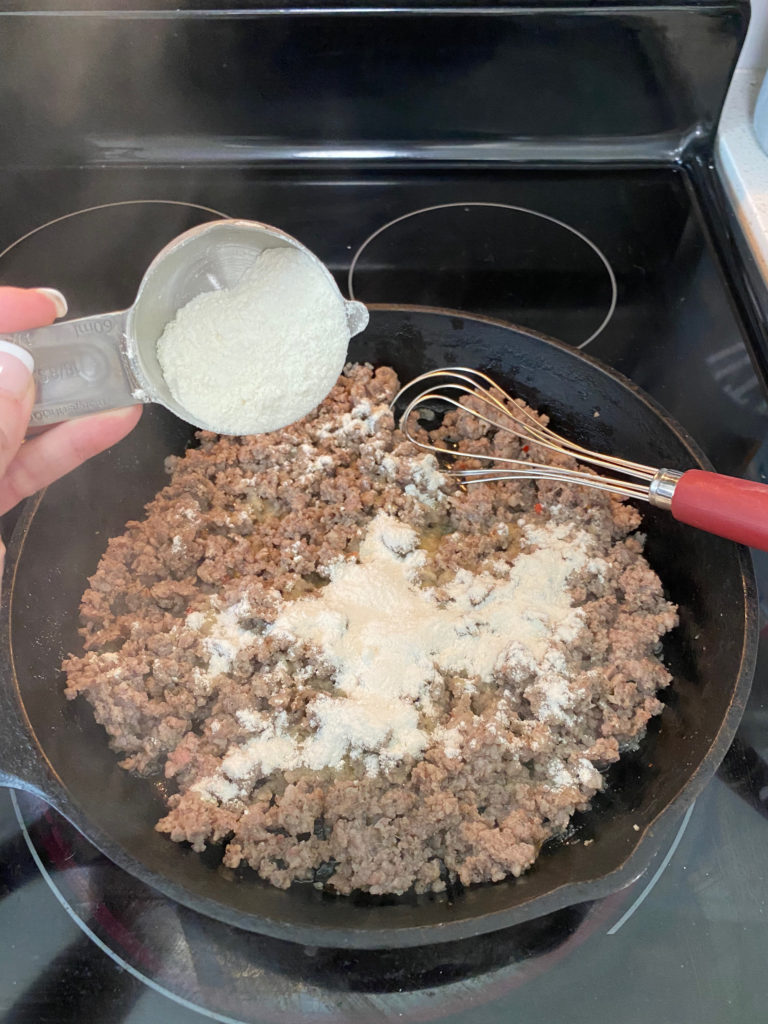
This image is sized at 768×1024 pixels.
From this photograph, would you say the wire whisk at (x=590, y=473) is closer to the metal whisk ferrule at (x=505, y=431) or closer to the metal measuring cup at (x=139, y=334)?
the metal whisk ferrule at (x=505, y=431)

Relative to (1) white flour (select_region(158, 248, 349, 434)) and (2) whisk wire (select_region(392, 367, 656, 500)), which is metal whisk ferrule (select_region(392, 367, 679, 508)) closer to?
(2) whisk wire (select_region(392, 367, 656, 500))

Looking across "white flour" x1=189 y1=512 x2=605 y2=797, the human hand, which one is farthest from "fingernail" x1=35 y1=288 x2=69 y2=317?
"white flour" x1=189 y1=512 x2=605 y2=797

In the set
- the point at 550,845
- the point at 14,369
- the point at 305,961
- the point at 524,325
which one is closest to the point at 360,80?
the point at 524,325

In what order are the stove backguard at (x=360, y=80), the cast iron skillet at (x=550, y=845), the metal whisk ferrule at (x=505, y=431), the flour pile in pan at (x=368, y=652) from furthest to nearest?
the stove backguard at (x=360, y=80)
the metal whisk ferrule at (x=505, y=431)
the flour pile in pan at (x=368, y=652)
the cast iron skillet at (x=550, y=845)

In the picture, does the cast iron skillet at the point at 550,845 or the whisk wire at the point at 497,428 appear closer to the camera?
the cast iron skillet at the point at 550,845

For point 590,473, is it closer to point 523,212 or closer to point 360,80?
point 523,212

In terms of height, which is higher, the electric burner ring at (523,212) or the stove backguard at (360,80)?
the stove backguard at (360,80)

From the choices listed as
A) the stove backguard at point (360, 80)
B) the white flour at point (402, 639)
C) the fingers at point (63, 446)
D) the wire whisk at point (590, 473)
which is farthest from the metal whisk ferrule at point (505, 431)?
the stove backguard at point (360, 80)

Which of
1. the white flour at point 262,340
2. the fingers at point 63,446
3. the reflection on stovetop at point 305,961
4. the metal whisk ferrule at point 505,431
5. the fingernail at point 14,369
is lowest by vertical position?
the reflection on stovetop at point 305,961
